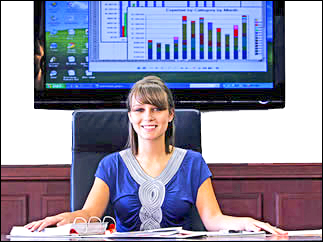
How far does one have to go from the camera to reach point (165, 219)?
1.94 meters

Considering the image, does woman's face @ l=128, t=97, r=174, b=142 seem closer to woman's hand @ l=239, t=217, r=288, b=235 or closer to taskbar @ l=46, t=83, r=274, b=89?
woman's hand @ l=239, t=217, r=288, b=235

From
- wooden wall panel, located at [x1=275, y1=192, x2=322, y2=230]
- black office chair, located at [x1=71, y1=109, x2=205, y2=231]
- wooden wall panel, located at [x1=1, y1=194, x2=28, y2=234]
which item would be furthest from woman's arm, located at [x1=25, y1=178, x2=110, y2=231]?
wooden wall panel, located at [x1=275, y1=192, x2=322, y2=230]

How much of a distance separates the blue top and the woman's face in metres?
0.11

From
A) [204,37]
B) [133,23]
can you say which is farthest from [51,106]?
[204,37]

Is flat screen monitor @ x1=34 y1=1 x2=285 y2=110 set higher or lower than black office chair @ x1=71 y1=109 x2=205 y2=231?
higher

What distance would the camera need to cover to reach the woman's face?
1.96 m

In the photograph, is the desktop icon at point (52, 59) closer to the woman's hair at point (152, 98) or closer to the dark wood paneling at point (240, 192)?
the dark wood paneling at point (240, 192)

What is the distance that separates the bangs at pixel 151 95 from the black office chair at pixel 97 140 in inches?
6.4

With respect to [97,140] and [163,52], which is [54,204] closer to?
[97,140]

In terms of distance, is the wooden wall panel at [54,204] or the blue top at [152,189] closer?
the blue top at [152,189]

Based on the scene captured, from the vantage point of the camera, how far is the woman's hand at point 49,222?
1484 mm

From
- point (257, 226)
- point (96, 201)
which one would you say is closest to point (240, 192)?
point (96, 201)

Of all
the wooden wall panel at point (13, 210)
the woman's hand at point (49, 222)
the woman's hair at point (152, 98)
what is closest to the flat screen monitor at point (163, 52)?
the wooden wall panel at point (13, 210)

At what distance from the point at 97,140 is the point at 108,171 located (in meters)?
0.15
